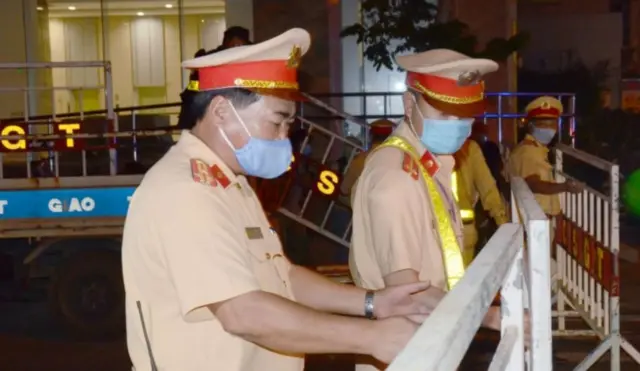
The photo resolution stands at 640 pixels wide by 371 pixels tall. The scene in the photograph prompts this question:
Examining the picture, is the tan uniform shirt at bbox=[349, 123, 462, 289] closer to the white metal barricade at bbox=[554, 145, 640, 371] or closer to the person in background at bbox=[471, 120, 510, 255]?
the white metal barricade at bbox=[554, 145, 640, 371]

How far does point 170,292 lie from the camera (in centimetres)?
250

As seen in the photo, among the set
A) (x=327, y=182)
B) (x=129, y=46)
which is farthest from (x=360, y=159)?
(x=129, y=46)

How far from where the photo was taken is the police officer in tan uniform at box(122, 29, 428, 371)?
239 cm

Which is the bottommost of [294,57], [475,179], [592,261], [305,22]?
[592,261]

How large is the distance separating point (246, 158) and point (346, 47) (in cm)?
1510

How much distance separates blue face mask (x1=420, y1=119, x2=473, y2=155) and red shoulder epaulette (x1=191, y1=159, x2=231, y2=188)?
1.30 m

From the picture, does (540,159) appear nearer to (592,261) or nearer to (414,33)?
(592,261)

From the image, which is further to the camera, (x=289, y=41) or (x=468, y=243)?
(x=468, y=243)

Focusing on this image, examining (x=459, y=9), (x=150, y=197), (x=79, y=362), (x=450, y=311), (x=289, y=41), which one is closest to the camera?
(x=450, y=311)

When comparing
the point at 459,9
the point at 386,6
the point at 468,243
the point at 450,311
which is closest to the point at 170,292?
the point at 450,311

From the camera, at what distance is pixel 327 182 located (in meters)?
9.31

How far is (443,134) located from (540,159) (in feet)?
13.5

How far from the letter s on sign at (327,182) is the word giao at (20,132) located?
2.18 metres

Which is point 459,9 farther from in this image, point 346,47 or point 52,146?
point 52,146
